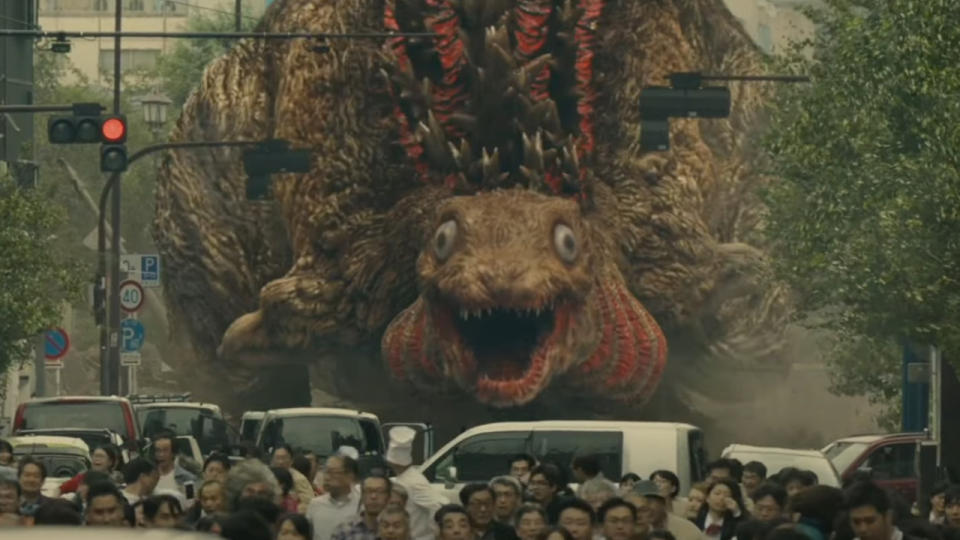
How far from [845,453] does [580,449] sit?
11.0 metres

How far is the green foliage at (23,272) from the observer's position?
4444 cm

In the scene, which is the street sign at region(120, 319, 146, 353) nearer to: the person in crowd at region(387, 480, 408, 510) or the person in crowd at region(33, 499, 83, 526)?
the person in crowd at region(387, 480, 408, 510)

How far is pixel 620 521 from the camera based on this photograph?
52.1 feet

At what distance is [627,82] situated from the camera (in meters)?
47.2

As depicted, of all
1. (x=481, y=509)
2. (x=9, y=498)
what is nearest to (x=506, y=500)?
(x=481, y=509)

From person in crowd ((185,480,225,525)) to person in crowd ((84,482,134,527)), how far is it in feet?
6.20

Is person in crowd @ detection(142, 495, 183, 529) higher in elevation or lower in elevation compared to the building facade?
lower

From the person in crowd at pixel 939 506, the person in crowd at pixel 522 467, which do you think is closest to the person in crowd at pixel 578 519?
the person in crowd at pixel 939 506

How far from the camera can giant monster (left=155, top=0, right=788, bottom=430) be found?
4538 cm

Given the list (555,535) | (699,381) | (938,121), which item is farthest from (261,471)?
(699,381)

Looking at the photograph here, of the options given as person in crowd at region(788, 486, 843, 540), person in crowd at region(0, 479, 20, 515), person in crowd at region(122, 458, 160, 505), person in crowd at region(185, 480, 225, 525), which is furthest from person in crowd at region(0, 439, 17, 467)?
person in crowd at region(788, 486, 843, 540)

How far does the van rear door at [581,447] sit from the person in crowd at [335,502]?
288 inches

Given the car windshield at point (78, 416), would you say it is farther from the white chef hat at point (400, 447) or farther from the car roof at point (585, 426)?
the white chef hat at point (400, 447)

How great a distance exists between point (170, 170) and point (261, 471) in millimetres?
33515
